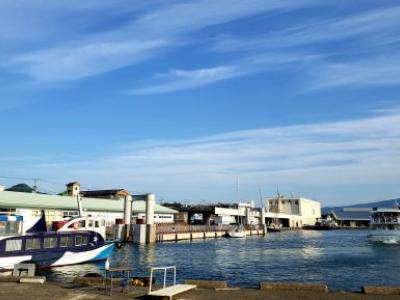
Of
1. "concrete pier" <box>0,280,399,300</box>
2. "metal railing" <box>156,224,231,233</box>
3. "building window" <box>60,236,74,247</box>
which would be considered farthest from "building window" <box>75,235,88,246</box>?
"metal railing" <box>156,224,231,233</box>

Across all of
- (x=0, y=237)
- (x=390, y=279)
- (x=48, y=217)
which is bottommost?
(x=390, y=279)

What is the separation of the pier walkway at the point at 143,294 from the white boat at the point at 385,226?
9344 centimetres

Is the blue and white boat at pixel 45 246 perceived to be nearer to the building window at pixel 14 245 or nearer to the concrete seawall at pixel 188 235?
the building window at pixel 14 245

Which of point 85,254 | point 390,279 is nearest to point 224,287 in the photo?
point 390,279

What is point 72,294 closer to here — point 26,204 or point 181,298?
point 181,298

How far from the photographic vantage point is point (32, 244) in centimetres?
4728

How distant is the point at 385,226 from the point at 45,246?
3706 inches

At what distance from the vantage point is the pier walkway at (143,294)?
66.7 feet

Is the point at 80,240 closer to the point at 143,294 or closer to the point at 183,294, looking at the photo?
the point at 143,294

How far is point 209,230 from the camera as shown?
144375mm

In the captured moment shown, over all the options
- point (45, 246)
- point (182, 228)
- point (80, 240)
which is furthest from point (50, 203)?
point (45, 246)

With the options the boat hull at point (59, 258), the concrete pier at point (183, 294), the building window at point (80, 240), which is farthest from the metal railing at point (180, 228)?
the concrete pier at point (183, 294)

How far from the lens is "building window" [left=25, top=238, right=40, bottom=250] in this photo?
46812 mm

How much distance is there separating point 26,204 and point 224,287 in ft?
265
